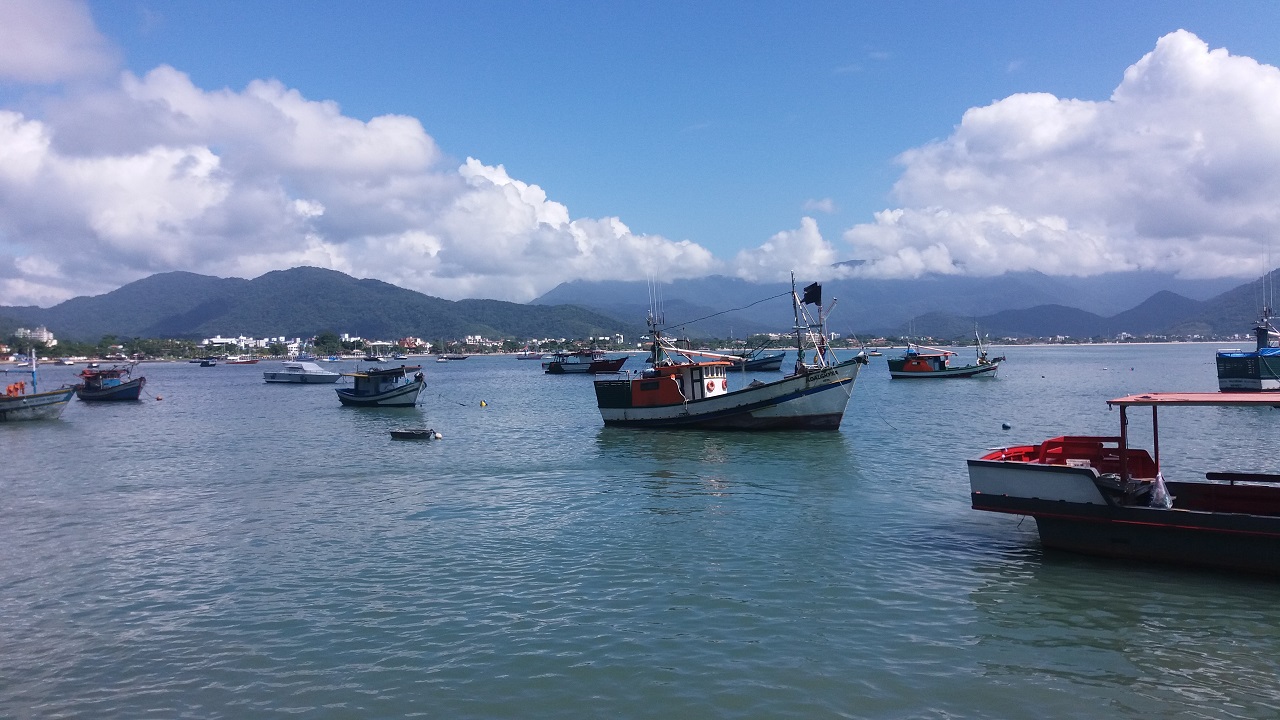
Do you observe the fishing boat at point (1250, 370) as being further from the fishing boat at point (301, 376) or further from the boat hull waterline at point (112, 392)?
the fishing boat at point (301, 376)

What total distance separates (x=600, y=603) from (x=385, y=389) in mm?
48886

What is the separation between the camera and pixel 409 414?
5488cm

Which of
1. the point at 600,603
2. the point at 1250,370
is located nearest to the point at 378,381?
the point at 600,603

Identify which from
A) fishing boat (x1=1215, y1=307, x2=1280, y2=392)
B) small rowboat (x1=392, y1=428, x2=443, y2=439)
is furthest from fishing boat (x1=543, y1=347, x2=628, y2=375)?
small rowboat (x1=392, y1=428, x2=443, y2=439)

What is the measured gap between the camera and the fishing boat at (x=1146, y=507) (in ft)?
43.0

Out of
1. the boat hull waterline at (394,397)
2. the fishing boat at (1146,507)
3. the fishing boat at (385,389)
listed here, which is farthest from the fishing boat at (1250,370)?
the fishing boat at (385,389)

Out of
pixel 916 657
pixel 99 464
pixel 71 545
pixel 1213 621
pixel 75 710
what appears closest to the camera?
pixel 75 710

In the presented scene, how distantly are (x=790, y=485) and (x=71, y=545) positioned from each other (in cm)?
1860

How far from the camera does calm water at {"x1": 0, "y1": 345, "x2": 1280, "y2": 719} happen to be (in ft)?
32.7

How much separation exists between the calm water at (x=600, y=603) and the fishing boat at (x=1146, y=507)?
0.44 metres

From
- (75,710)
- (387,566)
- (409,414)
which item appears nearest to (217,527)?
(387,566)

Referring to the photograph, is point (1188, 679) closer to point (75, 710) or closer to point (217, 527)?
point (75, 710)

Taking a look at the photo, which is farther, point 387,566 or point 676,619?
point 387,566

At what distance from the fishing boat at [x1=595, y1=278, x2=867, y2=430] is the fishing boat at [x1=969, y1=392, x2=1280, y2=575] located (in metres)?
19.6
